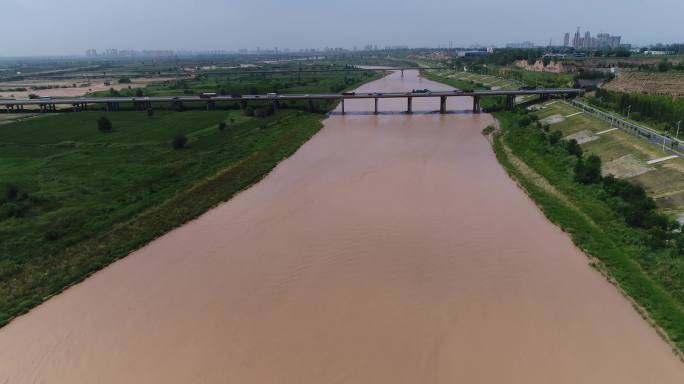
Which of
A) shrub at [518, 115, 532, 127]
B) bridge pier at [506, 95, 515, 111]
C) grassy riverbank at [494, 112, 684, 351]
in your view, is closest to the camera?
grassy riverbank at [494, 112, 684, 351]

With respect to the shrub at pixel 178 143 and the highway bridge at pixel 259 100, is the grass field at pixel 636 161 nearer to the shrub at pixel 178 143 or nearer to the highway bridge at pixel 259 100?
the highway bridge at pixel 259 100

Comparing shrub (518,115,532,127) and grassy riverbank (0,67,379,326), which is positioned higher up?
shrub (518,115,532,127)

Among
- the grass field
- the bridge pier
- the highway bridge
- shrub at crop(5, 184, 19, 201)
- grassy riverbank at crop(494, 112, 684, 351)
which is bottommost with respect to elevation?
grassy riverbank at crop(494, 112, 684, 351)

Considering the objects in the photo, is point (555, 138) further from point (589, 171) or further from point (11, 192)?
point (11, 192)

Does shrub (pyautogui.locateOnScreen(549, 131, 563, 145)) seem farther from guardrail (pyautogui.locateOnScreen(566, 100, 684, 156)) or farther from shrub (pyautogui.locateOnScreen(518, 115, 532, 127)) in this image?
shrub (pyautogui.locateOnScreen(518, 115, 532, 127))

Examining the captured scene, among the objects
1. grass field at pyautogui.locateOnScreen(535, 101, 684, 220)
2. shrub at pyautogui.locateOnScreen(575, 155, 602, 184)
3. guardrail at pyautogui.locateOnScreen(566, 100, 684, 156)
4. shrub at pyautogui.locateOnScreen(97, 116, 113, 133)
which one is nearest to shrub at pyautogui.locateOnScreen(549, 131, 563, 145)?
grass field at pyautogui.locateOnScreen(535, 101, 684, 220)

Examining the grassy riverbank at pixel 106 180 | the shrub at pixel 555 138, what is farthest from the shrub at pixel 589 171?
the grassy riverbank at pixel 106 180
